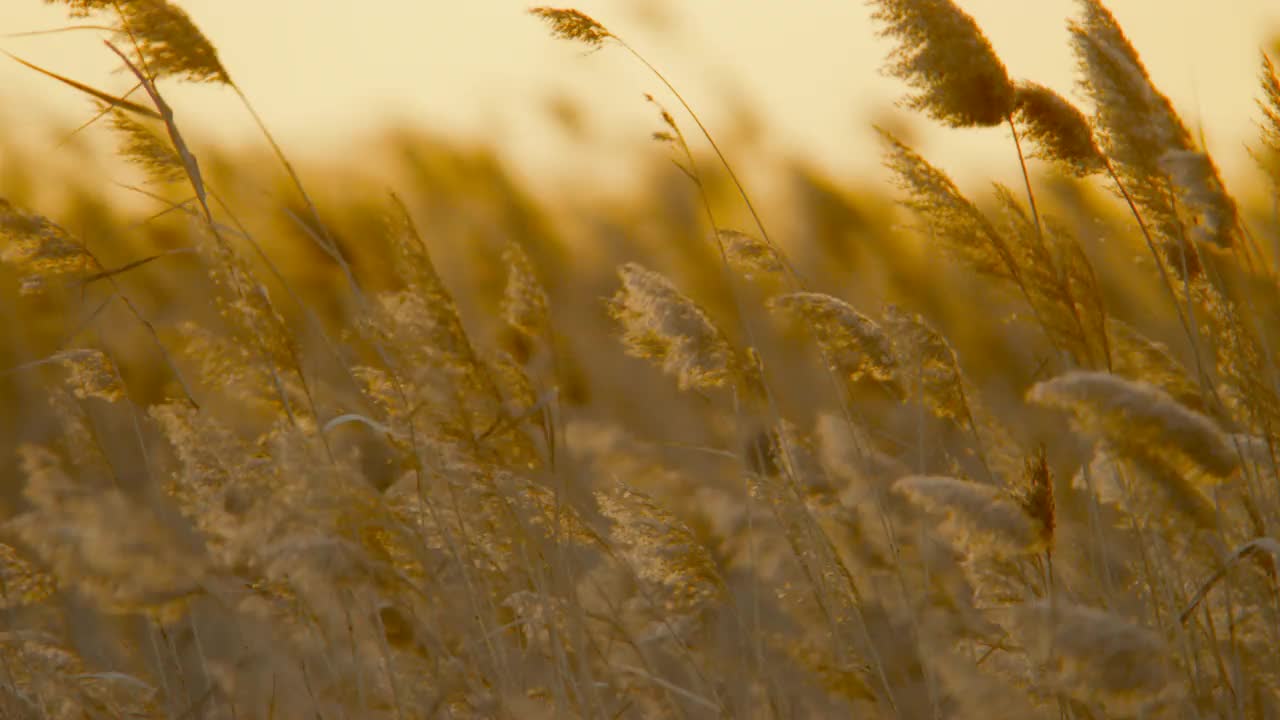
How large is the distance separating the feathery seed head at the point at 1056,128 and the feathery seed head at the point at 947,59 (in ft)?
0.32

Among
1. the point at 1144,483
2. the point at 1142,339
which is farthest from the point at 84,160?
the point at 1144,483

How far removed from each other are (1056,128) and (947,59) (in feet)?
0.95

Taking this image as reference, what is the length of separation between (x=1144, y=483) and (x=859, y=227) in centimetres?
251

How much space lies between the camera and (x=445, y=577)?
247cm

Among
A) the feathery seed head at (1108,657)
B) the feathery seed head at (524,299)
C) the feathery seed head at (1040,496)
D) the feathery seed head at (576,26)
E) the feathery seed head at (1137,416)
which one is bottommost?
the feathery seed head at (1108,657)

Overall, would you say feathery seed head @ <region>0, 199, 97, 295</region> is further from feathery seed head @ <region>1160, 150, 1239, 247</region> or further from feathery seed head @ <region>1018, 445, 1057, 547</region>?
feathery seed head @ <region>1160, 150, 1239, 247</region>

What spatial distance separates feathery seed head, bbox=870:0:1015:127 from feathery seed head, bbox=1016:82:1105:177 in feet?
0.32

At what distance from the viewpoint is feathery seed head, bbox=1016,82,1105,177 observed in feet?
7.06

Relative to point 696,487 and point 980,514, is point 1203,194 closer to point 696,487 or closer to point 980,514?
point 980,514

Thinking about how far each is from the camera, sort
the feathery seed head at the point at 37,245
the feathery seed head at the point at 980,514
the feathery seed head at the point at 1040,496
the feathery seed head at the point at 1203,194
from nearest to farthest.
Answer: the feathery seed head at the point at 980,514
the feathery seed head at the point at 1040,496
the feathery seed head at the point at 1203,194
the feathery seed head at the point at 37,245

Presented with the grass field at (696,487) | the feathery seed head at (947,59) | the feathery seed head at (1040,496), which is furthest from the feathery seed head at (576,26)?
the feathery seed head at (1040,496)

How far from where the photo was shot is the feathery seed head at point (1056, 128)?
2.15 metres

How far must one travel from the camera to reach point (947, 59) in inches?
79.2

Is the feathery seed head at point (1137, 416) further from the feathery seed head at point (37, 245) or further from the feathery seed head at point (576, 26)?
the feathery seed head at point (37, 245)
